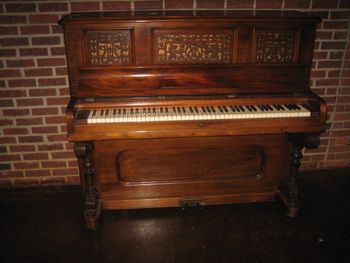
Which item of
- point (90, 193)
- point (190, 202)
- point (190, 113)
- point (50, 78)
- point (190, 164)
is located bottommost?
point (190, 202)

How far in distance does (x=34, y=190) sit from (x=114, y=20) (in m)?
1.77

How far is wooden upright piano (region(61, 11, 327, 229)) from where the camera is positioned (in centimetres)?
220

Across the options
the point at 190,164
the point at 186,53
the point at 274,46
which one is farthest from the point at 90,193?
the point at 274,46

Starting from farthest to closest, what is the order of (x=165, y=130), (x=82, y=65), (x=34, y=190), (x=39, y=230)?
(x=34, y=190), (x=39, y=230), (x=82, y=65), (x=165, y=130)

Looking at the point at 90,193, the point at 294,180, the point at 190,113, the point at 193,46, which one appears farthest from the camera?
the point at 294,180

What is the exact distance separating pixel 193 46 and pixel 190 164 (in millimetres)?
944

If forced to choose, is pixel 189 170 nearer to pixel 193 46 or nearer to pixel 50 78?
pixel 193 46

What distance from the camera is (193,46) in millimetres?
2359

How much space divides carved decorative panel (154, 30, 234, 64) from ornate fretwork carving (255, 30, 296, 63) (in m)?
0.22

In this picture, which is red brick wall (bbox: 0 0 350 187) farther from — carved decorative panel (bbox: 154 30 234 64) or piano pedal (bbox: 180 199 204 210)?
piano pedal (bbox: 180 199 204 210)

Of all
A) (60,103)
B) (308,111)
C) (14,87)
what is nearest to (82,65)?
(60,103)

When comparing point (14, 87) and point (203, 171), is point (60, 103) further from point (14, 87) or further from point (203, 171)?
point (203, 171)

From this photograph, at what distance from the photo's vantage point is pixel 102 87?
7.64 feet

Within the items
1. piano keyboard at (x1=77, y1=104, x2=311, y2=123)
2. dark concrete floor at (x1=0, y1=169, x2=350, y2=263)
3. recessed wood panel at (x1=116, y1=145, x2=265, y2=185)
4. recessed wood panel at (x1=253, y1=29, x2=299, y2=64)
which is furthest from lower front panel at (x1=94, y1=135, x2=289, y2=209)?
recessed wood panel at (x1=253, y1=29, x2=299, y2=64)
